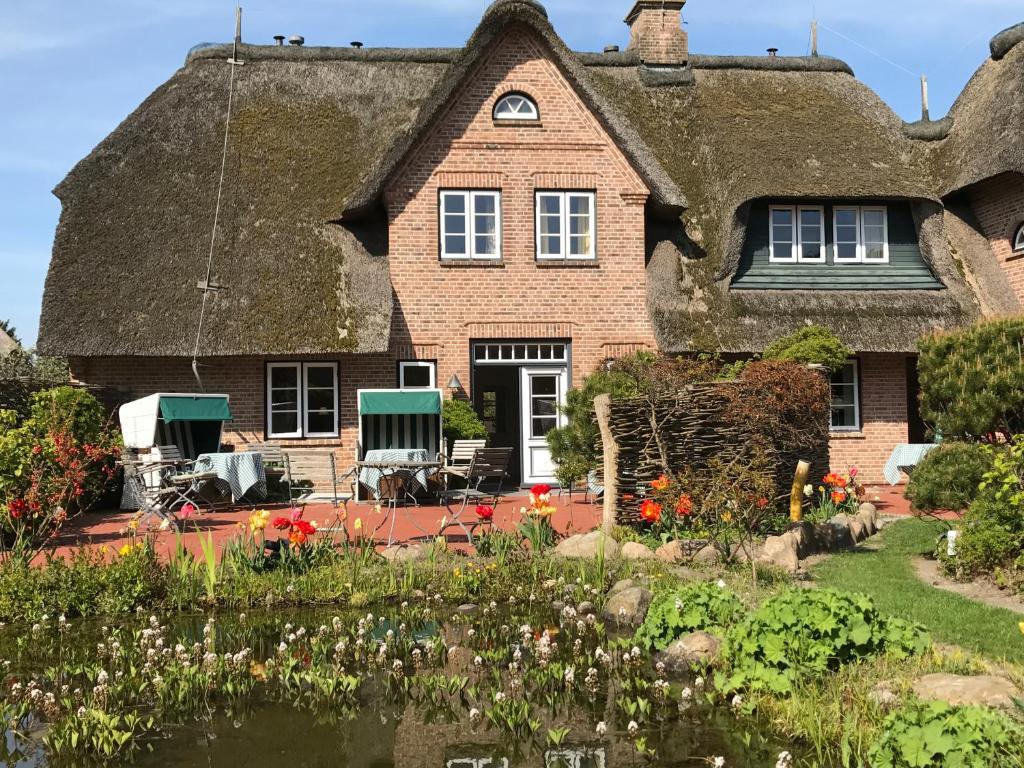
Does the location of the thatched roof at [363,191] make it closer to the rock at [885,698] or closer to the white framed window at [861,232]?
the white framed window at [861,232]

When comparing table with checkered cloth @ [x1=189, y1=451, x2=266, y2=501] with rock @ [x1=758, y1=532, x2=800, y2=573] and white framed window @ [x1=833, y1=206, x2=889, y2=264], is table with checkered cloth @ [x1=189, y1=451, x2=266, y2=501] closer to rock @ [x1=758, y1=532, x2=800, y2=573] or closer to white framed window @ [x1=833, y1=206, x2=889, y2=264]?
rock @ [x1=758, y1=532, x2=800, y2=573]

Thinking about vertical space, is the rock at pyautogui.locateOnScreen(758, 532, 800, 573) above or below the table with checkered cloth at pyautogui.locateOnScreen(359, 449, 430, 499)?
below

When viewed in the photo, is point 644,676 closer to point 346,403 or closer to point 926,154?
point 346,403

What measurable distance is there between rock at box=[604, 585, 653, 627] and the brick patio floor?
266 centimetres

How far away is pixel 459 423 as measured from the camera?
50.2ft

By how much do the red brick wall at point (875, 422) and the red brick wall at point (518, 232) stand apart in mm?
3828

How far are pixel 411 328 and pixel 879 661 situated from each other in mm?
11569

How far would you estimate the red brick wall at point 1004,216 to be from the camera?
16.9 metres

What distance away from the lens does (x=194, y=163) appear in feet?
55.8

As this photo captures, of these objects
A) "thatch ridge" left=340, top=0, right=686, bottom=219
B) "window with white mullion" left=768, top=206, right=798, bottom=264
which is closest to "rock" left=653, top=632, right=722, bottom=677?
"thatch ridge" left=340, top=0, right=686, bottom=219

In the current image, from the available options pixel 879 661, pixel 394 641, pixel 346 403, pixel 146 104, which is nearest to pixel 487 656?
pixel 394 641

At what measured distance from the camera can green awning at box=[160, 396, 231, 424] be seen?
14.1 metres

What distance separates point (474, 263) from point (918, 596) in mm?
10255

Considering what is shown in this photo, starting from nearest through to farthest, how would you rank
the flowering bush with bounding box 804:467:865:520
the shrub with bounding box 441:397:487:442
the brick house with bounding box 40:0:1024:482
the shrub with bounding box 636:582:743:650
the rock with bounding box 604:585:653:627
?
1. the shrub with bounding box 636:582:743:650
2. the rock with bounding box 604:585:653:627
3. the flowering bush with bounding box 804:467:865:520
4. the shrub with bounding box 441:397:487:442
5. the brick house with bounding box 40:0:1024:482
